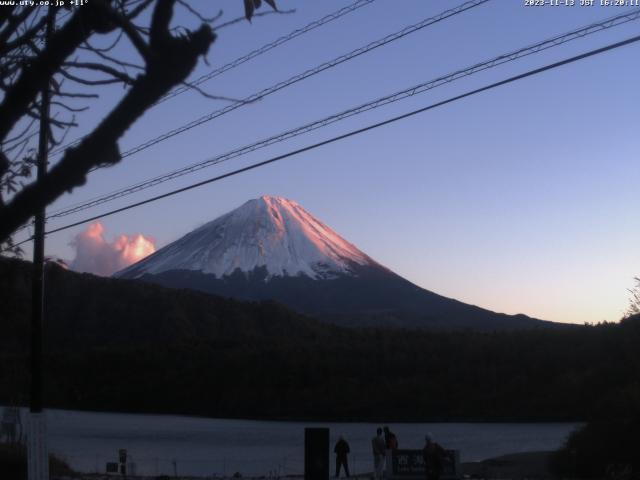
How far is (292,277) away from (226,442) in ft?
405

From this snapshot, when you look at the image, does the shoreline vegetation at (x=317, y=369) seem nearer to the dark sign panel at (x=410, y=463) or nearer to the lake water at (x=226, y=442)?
the lake water at (x=226, y=442)

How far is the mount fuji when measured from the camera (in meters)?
154

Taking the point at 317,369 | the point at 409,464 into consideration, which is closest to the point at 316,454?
the point at 409,464

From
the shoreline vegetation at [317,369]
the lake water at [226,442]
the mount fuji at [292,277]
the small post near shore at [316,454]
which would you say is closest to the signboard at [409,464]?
the small post near shore at [316,454]

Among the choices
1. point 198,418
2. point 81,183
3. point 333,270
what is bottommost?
point 198,418

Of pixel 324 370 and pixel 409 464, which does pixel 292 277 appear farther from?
pixel 409 464

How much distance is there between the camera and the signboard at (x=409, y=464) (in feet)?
61.5

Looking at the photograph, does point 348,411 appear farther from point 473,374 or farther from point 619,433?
point 619,433

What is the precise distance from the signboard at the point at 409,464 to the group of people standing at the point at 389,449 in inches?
22.8

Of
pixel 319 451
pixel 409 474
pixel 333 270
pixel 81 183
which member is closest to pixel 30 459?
pixel 319 451

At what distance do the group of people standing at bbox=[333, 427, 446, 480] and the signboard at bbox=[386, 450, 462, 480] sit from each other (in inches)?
22.8

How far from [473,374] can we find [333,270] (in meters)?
101

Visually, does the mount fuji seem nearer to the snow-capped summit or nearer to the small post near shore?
the snow-capped summit

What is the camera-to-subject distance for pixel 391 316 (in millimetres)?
150000
